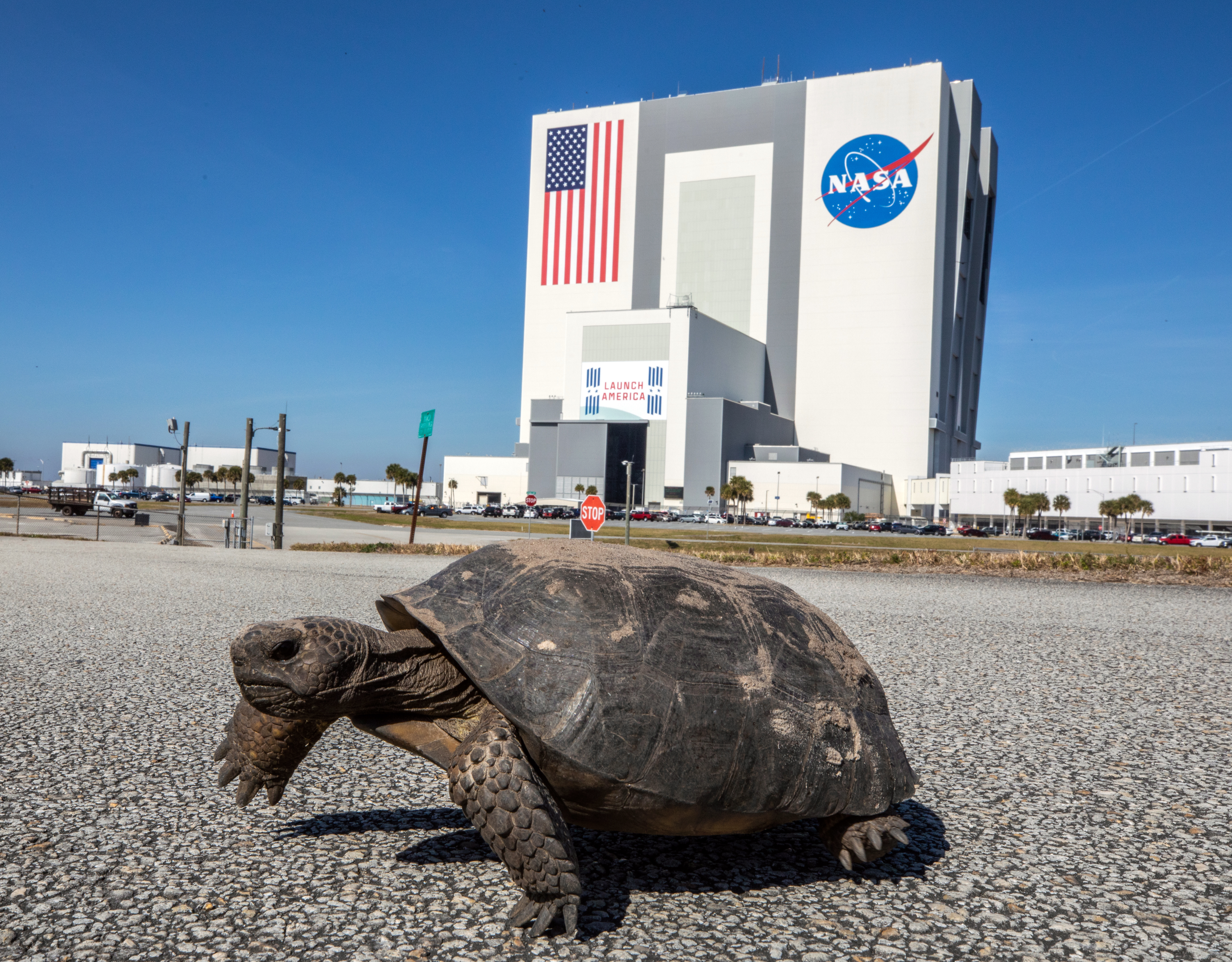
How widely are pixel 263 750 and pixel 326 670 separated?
0.80m

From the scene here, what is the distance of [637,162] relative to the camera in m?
121

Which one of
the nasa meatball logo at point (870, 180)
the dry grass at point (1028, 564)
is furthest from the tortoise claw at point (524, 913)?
the nasa meatball logo at point (870, 180)

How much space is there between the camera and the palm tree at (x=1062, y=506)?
105 metres

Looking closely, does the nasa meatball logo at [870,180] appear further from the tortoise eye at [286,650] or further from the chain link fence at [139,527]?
the tortoise eye at [286,650]

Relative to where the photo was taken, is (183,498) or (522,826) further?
(183,498)

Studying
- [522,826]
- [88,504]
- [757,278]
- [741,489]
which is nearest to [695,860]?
[522,826]

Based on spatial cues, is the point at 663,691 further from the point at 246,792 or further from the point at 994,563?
the point at 994,563

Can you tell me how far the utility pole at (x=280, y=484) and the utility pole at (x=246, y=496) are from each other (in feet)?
3.34

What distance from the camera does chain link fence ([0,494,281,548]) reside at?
3166cm

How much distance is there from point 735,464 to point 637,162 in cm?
4751

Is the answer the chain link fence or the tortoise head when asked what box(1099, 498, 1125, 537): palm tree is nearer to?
the chain link fence

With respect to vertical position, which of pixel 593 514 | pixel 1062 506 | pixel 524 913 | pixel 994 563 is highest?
pixel 1062 506

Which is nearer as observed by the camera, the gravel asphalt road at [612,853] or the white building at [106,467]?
the gravel asphalt road at [612,853]

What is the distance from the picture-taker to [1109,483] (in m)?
106
